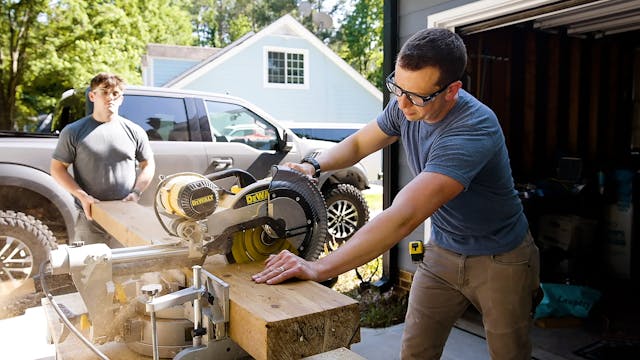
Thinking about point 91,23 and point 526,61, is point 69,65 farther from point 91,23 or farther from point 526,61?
point 526,61

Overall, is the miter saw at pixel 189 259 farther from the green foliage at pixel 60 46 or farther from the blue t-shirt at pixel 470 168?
the green foliage at pixel 60 46

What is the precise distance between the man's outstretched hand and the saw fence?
0.02m

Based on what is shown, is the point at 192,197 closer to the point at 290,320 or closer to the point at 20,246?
the point at 290,320

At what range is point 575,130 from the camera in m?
Answer: 4.61

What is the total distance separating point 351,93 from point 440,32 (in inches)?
498

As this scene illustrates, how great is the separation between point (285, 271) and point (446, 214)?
72cm

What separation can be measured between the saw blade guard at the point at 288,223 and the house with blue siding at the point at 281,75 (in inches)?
389

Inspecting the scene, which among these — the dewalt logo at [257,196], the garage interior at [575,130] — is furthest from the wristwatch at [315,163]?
the garage interior at [575,130]

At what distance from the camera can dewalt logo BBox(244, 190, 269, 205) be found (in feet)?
4.16

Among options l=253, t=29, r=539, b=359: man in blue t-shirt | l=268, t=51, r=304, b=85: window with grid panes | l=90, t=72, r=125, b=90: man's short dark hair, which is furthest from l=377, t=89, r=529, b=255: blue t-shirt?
l=268, t=51, r=304, b=85: window with grid panes

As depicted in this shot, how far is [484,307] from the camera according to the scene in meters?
1.69

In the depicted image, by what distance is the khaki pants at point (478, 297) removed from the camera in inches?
65.3

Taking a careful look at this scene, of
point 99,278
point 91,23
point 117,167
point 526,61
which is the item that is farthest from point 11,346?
point 91,23

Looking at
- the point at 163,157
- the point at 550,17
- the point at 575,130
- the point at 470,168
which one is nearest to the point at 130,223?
the point at 470,168
